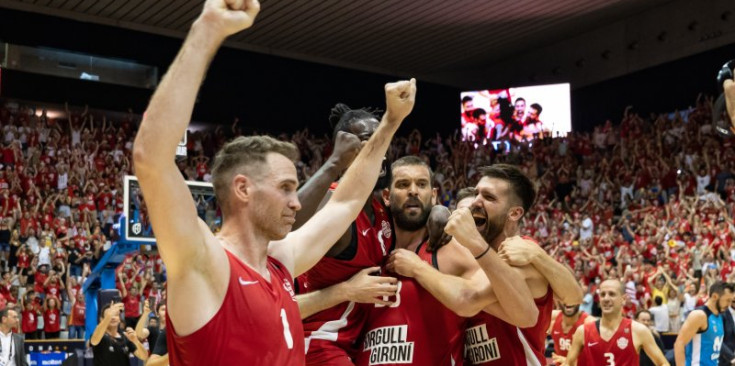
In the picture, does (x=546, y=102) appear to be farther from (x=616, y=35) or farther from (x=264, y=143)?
(x=264, y=143)

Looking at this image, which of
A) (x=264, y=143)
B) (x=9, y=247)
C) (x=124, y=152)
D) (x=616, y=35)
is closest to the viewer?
(x=264, y=143)

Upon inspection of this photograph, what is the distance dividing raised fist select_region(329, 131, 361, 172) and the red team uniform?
1.64 ft

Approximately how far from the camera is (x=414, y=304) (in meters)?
5.00

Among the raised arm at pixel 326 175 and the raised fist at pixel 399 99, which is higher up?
the raised fist at pixel 399 99

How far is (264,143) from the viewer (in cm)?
341

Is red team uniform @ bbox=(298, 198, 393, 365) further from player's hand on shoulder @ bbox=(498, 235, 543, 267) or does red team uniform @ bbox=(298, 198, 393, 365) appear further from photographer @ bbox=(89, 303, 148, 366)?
photographer @ bbox=(89, 303, 148, 366)

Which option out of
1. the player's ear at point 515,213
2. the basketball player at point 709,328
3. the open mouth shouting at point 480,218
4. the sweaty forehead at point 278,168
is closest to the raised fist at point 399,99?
the sweaty forehead at point 278,168

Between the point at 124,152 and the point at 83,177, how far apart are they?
2.30m

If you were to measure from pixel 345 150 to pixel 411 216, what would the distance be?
0.73m

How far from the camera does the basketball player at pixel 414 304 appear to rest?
4914 mm

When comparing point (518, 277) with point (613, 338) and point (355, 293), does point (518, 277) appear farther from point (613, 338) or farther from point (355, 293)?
point (613, 338)

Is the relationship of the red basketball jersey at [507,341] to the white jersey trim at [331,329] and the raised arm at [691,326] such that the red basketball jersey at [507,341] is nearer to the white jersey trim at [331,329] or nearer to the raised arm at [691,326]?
the white jersey trim at [331,329]

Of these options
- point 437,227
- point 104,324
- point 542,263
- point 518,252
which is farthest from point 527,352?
point 104,324

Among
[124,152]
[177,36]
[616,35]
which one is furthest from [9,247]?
[616,35]
